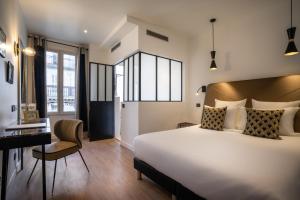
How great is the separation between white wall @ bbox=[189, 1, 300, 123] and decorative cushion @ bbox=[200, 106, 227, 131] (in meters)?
0.98

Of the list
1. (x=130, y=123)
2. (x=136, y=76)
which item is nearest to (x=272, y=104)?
(x=136, y=76)

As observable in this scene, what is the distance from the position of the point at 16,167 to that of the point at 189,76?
3980mm

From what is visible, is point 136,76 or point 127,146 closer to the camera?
point 136,76

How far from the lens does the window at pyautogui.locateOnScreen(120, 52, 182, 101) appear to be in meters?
3.51

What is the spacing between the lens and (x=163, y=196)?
1926mm

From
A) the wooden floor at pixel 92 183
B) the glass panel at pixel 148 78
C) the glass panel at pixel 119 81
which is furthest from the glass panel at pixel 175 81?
the wooden floor at pixel 92 183

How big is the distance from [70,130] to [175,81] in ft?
8.71

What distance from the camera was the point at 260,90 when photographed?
2.82m

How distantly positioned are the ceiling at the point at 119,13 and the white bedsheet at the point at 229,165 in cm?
229

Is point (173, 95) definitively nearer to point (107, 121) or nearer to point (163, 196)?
point (107, 121)

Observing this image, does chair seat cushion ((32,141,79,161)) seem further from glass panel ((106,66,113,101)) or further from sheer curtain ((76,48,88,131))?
glass panel ((106,66,113,101))

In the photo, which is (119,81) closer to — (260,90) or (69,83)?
(69,83)

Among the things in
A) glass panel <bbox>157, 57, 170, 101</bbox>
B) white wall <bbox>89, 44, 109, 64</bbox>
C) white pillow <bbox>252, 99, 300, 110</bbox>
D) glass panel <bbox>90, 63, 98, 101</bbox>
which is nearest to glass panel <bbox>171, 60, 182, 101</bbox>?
glass panel <bbox>157, 57, 170, 101</bbox>

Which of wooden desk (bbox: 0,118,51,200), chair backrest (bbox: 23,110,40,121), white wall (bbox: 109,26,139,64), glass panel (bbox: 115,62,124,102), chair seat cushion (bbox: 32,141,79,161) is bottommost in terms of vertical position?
chair seat cushion (bbox: 32,141,79,161)
